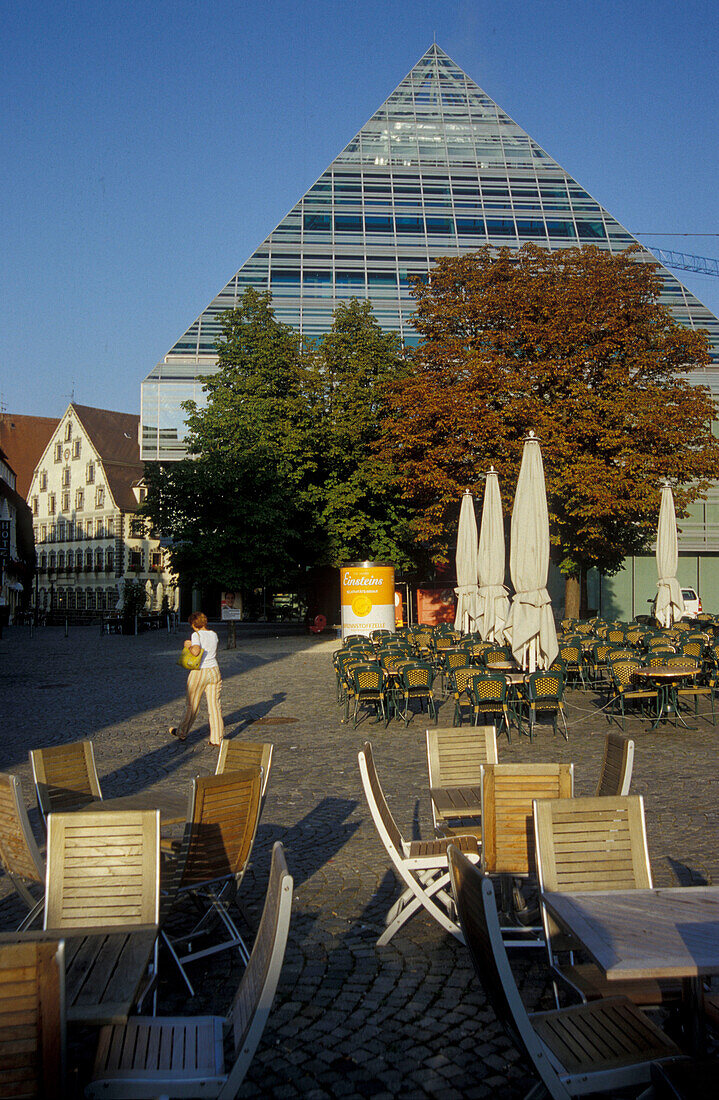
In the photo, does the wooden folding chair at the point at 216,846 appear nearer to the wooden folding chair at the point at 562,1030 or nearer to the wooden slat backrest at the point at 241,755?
the wooden slat backrest at the point at 241,755

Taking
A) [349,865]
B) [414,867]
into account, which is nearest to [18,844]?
[414,867]

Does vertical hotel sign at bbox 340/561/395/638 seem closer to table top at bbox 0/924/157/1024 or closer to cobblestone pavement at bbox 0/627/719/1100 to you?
cobblestone pavement at bbox 0/627/719/1100

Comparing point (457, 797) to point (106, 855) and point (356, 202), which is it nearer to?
point (106, 855)

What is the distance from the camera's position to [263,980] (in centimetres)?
299

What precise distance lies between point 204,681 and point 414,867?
759 cm

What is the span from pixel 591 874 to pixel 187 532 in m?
Result: 30.8

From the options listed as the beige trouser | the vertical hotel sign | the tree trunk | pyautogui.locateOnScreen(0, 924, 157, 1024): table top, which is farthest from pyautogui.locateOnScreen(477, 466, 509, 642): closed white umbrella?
pyautogui.locateOnScreen(0, 924, 157, 1024): table top

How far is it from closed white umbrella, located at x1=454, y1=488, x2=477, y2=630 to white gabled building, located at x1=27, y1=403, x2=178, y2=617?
46.7 meters

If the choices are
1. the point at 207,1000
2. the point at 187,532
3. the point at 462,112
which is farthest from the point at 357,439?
the point at 462,112

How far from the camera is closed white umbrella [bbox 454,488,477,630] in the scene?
21.4 meters

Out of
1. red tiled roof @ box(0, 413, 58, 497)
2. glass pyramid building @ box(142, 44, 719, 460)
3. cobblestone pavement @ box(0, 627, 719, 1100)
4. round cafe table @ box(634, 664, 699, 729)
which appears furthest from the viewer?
red tiled roof @ box(0, 413, 58, 497)

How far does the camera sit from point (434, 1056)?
379 cm

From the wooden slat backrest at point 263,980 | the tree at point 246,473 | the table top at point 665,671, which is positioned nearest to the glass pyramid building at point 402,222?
the tree at point 246,473

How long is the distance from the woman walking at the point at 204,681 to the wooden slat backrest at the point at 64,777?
5.51 meters
